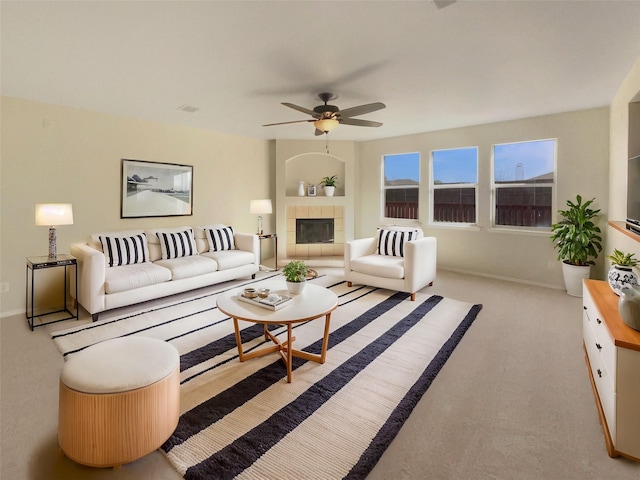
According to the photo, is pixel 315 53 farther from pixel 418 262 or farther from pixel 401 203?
pixel 401 203

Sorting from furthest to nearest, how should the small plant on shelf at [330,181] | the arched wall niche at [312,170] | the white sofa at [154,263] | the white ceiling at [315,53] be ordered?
1. the arched wall niche at [312,170]
2. the small plant on shelf at [330,181]
3. the white sofa at [154,263]
4. the white ceiling at [315,53]

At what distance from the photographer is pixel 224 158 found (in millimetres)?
5770

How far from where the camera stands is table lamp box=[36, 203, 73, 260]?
3.39 meters

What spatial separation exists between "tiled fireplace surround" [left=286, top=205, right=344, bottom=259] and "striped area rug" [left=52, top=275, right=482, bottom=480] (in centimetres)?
273

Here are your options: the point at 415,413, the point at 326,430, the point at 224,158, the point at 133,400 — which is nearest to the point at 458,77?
the point at 415,413

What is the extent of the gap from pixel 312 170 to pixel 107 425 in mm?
5877

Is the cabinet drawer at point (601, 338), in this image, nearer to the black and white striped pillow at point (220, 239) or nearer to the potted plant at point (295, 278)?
the potted plant at point (295, 278)

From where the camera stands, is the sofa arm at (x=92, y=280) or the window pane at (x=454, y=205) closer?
the sofa arm at (x=92, y=280)

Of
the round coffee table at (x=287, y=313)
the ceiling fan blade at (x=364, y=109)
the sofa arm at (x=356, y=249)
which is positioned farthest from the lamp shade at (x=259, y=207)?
the round coffee table at (x=287, y=313)

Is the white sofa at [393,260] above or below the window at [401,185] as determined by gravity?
below

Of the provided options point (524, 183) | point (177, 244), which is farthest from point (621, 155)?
point (177, 244)

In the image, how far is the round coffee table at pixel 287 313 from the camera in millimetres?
2301

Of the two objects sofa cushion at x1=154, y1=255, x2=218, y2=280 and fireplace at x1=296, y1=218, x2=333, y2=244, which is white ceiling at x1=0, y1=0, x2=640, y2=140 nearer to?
sofa cushion at x1=154, y1=255, x2=218, y2=280

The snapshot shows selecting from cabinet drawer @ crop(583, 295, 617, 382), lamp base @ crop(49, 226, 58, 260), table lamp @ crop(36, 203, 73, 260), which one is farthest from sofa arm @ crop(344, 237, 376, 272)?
lamp base @ crop(49, 226, 58, 260)
